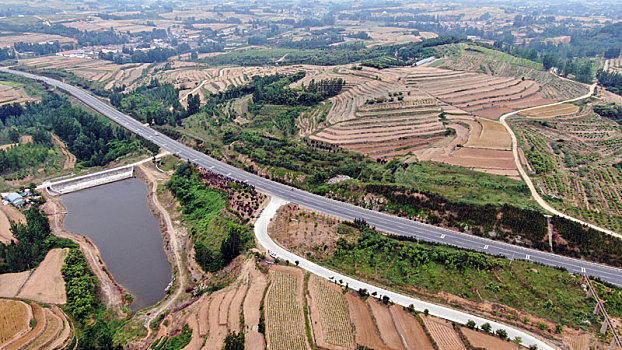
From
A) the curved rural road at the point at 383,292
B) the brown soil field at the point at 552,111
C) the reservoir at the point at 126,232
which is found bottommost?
the reservoir at the point at 126,232

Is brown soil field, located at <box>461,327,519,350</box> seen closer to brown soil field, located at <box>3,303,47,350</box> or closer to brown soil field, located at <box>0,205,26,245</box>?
brown soil field, located at <box>3,303,47,350</box>

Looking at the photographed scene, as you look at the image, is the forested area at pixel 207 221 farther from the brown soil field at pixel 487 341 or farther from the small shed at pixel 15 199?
the brown soil field at pixel 487 341

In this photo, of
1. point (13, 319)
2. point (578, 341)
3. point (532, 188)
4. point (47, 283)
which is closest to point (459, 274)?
point (578, 341)

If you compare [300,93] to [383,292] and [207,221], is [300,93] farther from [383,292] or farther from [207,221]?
[383,292]

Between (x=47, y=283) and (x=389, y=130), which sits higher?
(x=389, y=130)

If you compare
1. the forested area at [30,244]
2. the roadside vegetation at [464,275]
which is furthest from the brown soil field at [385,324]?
the forested area at [30,244]

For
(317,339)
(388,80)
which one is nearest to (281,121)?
(388,80)

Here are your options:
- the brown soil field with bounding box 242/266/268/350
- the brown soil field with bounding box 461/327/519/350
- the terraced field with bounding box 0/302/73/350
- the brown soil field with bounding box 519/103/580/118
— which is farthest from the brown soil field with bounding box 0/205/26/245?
the brown soil field with bounding box 519/103/580/118
